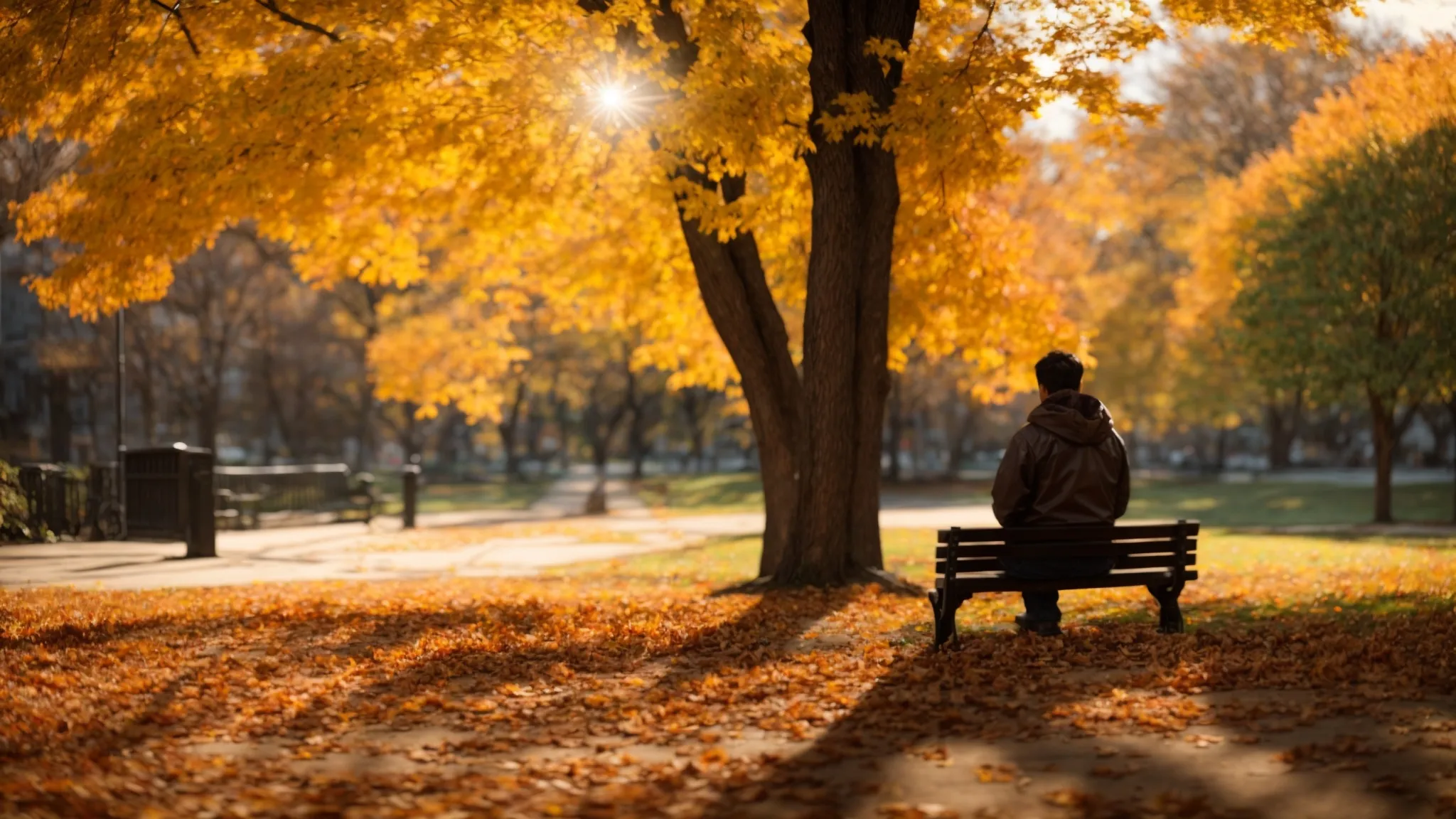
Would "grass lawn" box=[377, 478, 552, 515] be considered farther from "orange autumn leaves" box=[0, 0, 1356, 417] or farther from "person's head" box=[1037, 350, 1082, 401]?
"person's head" box=[1037, 350, 1082, 401]

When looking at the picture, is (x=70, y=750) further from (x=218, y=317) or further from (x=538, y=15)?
(x=218, y=317)

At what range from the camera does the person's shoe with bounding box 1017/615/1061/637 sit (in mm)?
8391

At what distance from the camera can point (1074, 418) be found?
781cm

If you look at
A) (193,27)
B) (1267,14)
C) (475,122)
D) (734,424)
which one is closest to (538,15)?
(475,122)

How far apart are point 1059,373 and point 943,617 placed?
1618mm

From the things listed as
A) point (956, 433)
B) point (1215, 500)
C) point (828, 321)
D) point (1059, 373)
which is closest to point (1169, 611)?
point (1059, 373)

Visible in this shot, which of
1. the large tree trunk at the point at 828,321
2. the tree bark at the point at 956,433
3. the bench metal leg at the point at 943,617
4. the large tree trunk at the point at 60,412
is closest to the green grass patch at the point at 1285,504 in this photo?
the tree bark at the point at 956,433

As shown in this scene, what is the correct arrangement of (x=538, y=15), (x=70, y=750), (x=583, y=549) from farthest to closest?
(x=583, y=549) → (x=538, y=15) → (x=70, y=750)

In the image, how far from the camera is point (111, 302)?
11930 millimetres

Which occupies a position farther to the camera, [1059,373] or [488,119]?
[488,119]

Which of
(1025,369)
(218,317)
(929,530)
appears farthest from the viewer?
(218,317)

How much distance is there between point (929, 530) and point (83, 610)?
16541 millimetres

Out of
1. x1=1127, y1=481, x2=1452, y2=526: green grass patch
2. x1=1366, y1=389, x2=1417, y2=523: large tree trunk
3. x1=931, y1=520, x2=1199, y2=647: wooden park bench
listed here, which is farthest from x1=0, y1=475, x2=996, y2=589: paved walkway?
x1=931, y1=520, x2=1199, y2=647: wooden park bench

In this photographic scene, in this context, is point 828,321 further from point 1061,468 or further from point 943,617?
point 943,617
